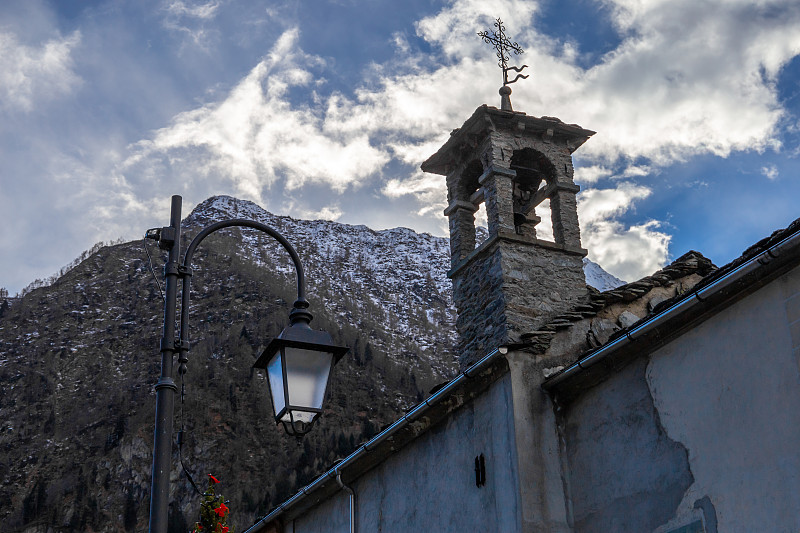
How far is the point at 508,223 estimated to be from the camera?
1338cm

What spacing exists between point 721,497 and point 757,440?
19.1 inches

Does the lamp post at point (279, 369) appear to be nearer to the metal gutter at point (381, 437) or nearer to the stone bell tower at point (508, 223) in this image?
the metal gutter at point (381, 437)

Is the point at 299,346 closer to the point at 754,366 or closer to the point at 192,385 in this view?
the point at 754,366

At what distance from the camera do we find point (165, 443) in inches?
200

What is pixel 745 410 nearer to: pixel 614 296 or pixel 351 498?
pixel 614 296

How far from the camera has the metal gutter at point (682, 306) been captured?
238 inches

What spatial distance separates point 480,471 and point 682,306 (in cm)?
263

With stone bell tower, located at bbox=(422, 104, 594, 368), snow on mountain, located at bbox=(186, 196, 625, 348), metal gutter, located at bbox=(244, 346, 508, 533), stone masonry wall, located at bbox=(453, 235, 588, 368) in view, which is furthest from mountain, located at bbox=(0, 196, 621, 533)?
metal gutter, located at bbox=(244, 346, 508, 533)

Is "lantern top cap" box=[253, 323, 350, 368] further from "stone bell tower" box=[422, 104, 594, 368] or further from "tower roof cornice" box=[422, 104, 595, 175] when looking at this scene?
"tower roof cornice" box=[422, 104, 595, 175]

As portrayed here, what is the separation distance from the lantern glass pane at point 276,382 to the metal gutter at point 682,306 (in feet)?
9.95

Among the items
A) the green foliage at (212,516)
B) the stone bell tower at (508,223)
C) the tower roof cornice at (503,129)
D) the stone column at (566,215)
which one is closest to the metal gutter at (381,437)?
the green foliage at (212,516)

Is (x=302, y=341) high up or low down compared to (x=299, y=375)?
up

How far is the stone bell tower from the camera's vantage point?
12.8 meters

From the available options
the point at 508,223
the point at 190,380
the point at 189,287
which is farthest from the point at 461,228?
the point at 190,380
